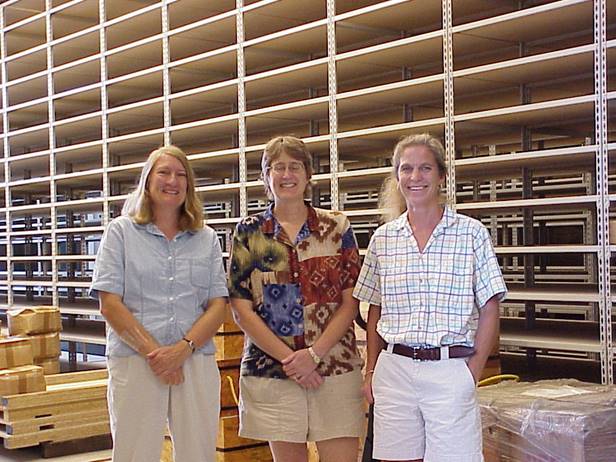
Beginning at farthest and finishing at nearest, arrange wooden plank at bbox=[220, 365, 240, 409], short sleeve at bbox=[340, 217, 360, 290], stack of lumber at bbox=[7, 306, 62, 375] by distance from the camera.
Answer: stack of lumber at bbox=[7, 306, 62, 375]
wooden plank at bbox=[220, 365, 240, 409]
short sleeve at bbox=[340, 217, 360, 290]

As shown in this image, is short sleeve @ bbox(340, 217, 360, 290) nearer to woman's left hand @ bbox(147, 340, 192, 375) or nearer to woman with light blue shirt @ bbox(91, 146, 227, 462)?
woman with light blue shirt @ bbox(91, 146, 227, 462)

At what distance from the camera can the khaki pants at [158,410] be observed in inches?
117

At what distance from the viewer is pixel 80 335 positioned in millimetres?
7418

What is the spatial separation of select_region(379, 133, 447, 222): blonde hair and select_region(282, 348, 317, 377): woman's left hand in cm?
57

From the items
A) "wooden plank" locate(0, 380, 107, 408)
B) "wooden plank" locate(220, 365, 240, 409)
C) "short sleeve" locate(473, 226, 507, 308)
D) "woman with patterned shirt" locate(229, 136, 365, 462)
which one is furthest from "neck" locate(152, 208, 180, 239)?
"wooden plank" locate(0, 380, 107, 408)

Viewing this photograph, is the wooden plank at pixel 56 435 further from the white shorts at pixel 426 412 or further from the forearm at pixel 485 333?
the forearm at pixel 485 333

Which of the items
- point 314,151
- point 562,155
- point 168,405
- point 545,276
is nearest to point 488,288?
point 168,405

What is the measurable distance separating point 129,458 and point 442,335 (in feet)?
4.05

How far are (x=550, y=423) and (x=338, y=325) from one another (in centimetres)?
81

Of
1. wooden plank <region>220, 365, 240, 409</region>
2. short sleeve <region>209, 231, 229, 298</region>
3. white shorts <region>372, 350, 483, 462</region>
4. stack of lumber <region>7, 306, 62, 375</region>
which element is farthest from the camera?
stack of lumber <region>7, 306, 62, 375</region>

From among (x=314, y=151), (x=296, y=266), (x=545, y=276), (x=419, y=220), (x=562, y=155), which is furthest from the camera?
(x=545, y=276)

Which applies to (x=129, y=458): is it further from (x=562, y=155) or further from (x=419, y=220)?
(x=562, y=155)

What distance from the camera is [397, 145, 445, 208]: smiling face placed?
2.68 m

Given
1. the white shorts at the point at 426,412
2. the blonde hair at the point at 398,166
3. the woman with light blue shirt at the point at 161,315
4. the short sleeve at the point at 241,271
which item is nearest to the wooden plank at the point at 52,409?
the woman with light blue shirt at the point at 161,315
